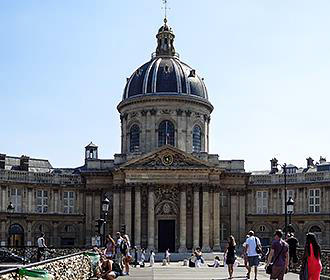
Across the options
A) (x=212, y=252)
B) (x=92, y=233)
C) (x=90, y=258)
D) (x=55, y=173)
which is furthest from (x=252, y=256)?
(x=55, y=173)

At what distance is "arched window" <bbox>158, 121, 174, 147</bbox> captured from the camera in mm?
85188

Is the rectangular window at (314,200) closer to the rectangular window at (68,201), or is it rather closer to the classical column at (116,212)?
the classical column at (116,212)

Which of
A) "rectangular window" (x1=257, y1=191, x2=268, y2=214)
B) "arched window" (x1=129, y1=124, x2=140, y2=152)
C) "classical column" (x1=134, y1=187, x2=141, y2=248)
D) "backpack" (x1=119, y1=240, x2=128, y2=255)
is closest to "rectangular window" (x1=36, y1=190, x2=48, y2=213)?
"arched window" (x1=129, y1=124, x2=140, y2=152)

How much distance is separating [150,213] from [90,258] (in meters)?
42.0

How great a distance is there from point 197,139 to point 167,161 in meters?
10.3

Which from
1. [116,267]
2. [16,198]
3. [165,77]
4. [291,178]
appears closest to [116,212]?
[16,198]

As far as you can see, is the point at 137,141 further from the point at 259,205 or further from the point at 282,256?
the point at 282,256

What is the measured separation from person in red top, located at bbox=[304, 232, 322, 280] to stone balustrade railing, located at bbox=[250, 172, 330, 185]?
64720mm

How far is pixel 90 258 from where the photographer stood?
115 ft

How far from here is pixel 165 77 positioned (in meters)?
86.6

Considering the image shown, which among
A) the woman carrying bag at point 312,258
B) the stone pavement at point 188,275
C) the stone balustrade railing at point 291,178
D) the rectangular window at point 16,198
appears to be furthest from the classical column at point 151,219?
the woman carrying bag at point 312,258

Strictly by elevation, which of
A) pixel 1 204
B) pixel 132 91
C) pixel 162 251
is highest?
pixel 132 91

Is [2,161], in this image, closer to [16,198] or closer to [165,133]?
[16,198]

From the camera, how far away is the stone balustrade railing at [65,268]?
18.5 metres
